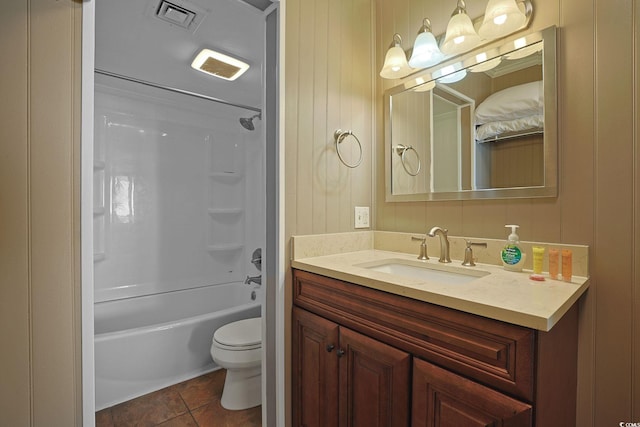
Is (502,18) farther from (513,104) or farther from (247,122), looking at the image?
(247,122)

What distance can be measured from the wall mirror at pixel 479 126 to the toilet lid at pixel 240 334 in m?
1.20

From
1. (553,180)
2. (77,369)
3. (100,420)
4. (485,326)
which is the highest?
(553,180)

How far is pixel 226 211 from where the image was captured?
117 inches

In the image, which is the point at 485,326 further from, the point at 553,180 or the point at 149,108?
the point at 149,108

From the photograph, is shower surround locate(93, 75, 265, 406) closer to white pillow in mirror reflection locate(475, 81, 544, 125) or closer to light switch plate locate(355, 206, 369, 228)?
light switch plate locate(355, 206, 369, 228)

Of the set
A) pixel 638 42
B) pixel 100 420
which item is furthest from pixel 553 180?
pixel 100 420

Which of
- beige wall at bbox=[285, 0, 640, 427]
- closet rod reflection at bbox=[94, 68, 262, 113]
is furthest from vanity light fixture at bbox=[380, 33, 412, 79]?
closet rod reflection at bbox=[94, 68, 262, 113]

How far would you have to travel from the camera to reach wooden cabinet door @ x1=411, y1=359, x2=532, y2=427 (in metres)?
0.67

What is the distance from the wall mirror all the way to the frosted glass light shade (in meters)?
0.05

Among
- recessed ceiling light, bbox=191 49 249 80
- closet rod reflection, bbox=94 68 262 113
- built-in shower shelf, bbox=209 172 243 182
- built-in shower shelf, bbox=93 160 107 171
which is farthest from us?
built-in shower shelf, bbox=209 172 243 182

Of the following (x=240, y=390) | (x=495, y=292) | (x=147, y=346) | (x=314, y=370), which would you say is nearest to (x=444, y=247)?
(x=495, y=292)

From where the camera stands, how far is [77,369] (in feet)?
2.78

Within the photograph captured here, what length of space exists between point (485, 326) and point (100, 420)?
2023mm

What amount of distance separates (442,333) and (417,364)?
135mm
